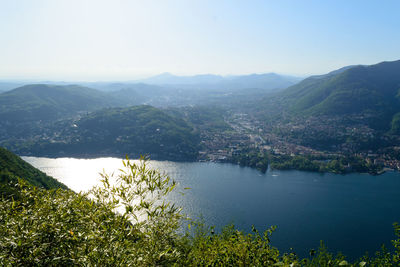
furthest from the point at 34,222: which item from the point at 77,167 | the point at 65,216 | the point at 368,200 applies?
the point at 77,167

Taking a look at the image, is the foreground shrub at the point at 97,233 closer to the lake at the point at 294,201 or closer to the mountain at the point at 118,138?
the lake at the point at 294,201

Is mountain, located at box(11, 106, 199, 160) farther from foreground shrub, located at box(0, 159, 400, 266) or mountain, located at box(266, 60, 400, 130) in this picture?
mountain, located at box(266, 60, 400, 130)

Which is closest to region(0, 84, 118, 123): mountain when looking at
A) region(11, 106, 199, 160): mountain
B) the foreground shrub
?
region(11, 106, 199, 160): mountain

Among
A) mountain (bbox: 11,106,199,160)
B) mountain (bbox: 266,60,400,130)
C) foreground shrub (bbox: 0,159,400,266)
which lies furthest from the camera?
mountain (bbox: 266,60,400,130)

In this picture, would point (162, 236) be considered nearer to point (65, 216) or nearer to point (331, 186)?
point (65, 216)

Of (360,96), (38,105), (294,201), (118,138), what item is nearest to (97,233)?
(294,201)

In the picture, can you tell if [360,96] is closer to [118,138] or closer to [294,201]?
[294,201]
